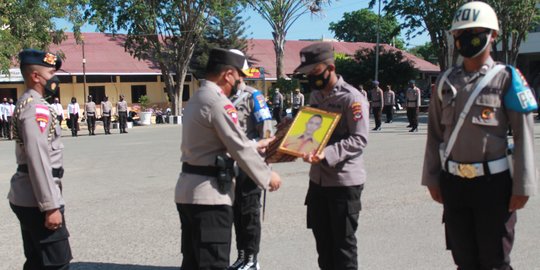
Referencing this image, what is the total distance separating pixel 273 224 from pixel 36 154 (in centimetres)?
361

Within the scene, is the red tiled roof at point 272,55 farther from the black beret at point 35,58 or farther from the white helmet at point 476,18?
the white helmet at point 476,18

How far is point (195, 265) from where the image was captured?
4035mm

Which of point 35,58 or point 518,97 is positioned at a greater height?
point 35,58

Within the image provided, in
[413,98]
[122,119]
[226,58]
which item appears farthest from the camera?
[122,119]

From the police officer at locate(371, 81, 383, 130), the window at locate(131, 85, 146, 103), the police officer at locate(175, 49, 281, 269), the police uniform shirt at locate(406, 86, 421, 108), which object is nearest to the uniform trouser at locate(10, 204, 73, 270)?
the police officer at locate(175, 49, 281, 269)

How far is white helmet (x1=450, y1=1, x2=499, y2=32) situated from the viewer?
11.0ft

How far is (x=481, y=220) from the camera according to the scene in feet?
11.1

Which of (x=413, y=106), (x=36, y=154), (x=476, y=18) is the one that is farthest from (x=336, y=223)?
(x=413, y=106)

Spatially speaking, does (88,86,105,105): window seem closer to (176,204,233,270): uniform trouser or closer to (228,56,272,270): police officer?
(228,56,272,270): police officer

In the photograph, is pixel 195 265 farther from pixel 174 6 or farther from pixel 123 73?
pixel 123 73

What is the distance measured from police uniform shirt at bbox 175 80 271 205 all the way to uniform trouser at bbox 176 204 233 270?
2.2 inches

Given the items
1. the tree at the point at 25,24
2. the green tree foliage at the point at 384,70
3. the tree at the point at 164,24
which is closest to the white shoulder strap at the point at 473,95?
the tree at the point at 25,24

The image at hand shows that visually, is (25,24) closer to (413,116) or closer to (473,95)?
(413,116)

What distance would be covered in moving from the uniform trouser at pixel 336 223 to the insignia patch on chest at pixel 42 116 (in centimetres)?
198
